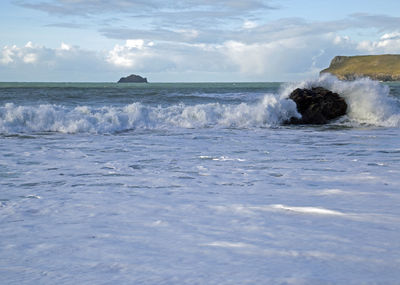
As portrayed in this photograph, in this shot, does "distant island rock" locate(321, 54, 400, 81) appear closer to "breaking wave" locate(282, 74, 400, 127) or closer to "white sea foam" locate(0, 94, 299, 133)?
"breaking wave" locate(282, 74, 400, 127)

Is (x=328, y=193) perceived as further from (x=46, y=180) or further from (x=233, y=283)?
(x=46, y=180)

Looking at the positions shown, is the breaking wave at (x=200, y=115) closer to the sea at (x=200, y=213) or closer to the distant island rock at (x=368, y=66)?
the sea at (x=200, y=213)

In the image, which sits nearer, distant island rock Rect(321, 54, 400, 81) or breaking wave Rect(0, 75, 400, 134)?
breaking wave Rect(0, 75, 400, 134)

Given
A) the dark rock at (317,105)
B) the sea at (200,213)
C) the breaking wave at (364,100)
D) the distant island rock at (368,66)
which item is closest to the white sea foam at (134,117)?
the dark rock at (317,105)

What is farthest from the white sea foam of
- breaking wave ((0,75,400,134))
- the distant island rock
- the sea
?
the distant island rock

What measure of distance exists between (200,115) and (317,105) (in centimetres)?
385

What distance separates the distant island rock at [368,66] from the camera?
129500 millimetres

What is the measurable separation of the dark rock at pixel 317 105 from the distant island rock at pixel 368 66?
119168 millimetres

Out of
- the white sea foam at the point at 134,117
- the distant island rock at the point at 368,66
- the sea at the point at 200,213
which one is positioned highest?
the distant island rock at the point at 368,66

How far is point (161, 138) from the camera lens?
947cm

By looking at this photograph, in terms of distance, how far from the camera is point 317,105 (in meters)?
14.4

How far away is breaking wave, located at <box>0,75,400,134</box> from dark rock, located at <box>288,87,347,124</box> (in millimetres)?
291

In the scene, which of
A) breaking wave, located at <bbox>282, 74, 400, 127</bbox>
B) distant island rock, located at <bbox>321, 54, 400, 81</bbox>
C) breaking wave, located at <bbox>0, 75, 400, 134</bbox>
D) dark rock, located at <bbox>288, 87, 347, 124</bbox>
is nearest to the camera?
breaking wave, located at <bbox>0, 75, 400, 134</bbox>

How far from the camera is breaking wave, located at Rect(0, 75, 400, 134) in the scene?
11.6 m
